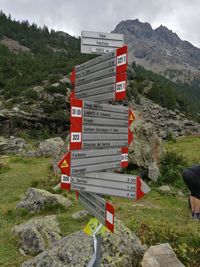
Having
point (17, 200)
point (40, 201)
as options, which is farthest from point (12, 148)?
point (40, 201)

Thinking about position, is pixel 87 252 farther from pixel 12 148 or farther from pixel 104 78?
pixel 12 148

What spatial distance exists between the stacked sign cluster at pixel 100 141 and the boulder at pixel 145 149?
12.7 meters

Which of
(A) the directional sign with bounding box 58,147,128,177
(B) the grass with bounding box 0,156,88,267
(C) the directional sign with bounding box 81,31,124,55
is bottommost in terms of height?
(B) the grass with bounding box 0,156,88,267

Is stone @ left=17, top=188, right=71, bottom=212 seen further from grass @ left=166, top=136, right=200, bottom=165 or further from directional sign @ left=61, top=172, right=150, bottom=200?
grass @ left=166, top=136, right=200, bottom=165

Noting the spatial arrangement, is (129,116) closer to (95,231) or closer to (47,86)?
(95,231)

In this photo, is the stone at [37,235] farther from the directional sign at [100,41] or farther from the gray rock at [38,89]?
the gray rock at [38,89]

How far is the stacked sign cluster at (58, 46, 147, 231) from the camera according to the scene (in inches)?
210

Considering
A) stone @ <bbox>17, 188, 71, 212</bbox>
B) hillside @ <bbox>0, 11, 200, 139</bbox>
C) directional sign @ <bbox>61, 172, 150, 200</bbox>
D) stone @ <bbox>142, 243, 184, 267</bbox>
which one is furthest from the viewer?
hillside @ <bbox>0, 11, 200, 139</bbox>

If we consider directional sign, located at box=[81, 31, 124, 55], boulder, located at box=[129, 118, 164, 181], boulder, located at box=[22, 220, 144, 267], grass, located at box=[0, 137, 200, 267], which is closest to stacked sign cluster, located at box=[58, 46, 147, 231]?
directional sign, located at box=[81, 31, 124, 55]

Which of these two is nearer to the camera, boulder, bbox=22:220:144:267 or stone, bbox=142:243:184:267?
boulder, bbox=22:220:144:267

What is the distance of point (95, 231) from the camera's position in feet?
18.0

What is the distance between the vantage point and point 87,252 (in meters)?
6.80

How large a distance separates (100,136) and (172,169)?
1478 centimetres

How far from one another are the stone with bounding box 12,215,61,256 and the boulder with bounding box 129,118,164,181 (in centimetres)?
993
